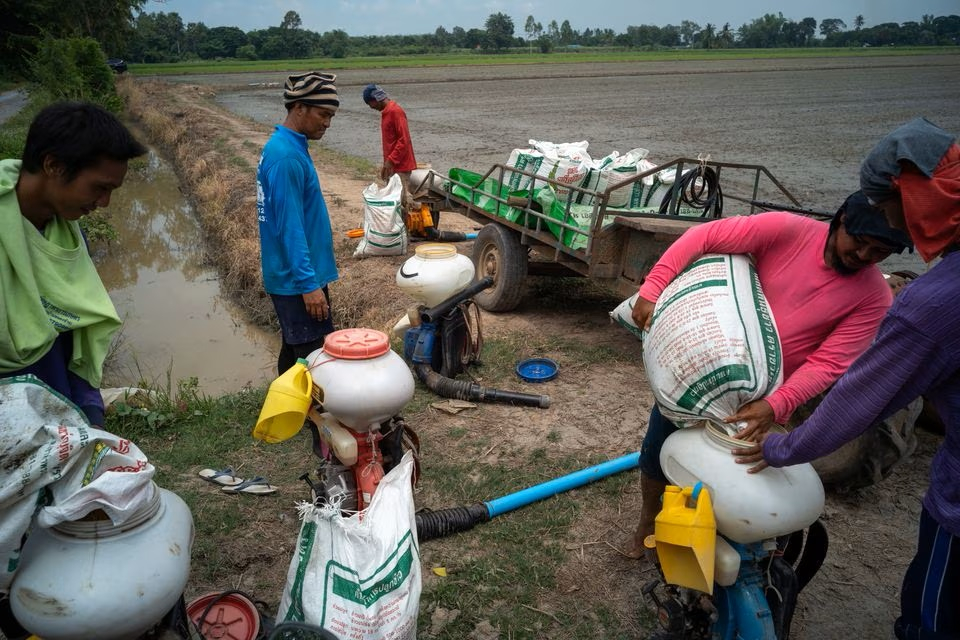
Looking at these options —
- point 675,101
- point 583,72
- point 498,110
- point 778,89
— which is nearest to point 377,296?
point 498,110

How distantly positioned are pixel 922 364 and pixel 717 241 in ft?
3.01

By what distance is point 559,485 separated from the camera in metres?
3.30

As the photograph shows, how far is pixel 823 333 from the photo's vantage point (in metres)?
2.17

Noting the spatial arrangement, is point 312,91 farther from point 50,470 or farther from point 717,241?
point 50,470

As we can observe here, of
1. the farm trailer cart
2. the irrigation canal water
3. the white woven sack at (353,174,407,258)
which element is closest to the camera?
the farm trailer cart

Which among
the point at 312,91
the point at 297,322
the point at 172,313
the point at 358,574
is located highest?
the point at 312,91

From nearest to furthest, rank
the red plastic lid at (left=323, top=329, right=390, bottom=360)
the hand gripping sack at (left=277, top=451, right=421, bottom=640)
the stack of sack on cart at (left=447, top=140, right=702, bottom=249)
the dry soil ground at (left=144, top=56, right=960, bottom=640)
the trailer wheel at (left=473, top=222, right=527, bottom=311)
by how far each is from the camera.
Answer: the hand gripping sack at (left=277, top=451, right=421, bottom=640), the red plastic lid at (left=323, top=329, right=390, bottom=360), the dry soil ground at (left=144, top=56, right=960, bottom=640), the stack of sack on cart at (left=447, top=140, right=702, bottom=249), the trailer wheel at (left=473, top=222, right=527, bottom=311)

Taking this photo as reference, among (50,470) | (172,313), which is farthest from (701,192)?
(172,313)

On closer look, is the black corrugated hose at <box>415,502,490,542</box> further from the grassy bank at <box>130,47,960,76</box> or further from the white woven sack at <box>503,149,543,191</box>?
the grassy bank at <box>130,47,960,76</box>

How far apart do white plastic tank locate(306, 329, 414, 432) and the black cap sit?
142 cm

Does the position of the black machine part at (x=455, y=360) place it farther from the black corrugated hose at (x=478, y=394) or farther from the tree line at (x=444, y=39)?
the tree line at (x=444, y=39)

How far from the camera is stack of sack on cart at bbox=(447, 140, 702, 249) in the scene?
504 cm

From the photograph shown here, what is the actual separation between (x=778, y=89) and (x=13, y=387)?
3520 centimetres

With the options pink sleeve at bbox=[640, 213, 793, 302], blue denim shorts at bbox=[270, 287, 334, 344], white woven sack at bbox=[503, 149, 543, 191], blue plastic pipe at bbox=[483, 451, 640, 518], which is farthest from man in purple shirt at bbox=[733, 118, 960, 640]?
white woven sack at bbox=[503, 149, 543, 191]
